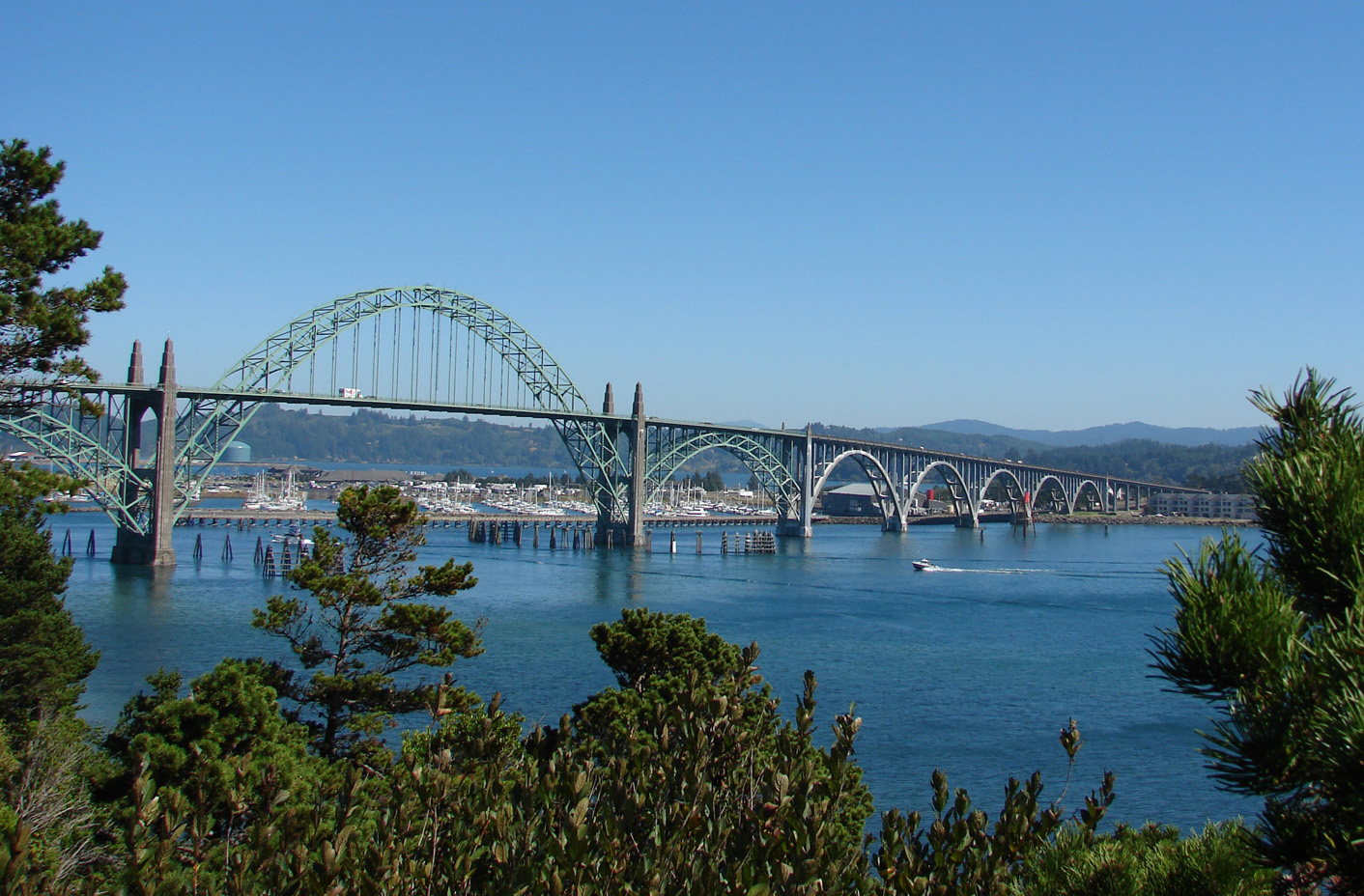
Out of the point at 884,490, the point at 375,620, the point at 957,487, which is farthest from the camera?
the point at 957,487

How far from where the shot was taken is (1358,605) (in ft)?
12.4

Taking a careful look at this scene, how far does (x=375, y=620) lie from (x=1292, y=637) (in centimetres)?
1642

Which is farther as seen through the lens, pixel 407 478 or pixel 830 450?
pixel 407 478

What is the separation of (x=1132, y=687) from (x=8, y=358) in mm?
29802

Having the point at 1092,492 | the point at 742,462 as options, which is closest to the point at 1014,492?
the point at 1092,492

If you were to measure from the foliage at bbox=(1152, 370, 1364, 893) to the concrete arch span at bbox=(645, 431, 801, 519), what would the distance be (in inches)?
3087

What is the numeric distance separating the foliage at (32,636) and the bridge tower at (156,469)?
31.4 m

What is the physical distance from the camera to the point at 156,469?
56.2 metres

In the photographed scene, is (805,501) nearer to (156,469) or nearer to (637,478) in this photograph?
(637,478)

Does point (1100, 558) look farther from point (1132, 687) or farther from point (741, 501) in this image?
point (741, 501)

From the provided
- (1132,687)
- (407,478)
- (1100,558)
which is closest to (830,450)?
(1100,558)

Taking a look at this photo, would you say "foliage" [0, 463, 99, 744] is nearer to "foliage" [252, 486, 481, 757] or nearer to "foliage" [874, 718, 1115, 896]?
"foliage" [252, 486, 481, 757]

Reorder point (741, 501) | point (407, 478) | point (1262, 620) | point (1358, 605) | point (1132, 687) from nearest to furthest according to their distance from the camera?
point (1358, 605) → point (1262, 620) → point (1132, 687) → point (741, 501) → point (407, 478)

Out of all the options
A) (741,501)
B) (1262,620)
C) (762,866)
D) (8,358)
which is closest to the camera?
(1262,620)
